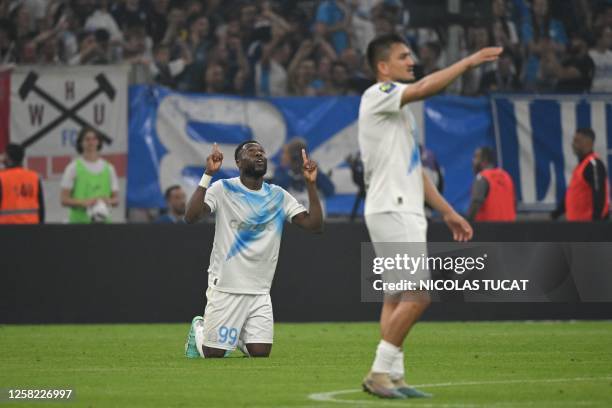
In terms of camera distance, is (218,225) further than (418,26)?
No

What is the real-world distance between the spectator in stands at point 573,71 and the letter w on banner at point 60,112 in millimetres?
6133

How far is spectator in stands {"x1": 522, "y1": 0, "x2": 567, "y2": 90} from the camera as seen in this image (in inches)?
793

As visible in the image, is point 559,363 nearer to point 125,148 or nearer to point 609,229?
point 609,229

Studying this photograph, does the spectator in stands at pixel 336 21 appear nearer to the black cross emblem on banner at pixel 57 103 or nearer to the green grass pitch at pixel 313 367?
the black cross emblem on banner at pixel 57 103

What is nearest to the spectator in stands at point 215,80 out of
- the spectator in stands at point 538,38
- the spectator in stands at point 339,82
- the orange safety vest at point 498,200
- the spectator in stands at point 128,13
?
the spectator in stands at point 339,82

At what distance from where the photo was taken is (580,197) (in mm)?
17547

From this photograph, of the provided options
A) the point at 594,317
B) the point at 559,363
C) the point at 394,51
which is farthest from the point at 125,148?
the point at 394,51

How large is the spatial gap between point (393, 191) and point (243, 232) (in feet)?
11.9

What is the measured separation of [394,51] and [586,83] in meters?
11.7

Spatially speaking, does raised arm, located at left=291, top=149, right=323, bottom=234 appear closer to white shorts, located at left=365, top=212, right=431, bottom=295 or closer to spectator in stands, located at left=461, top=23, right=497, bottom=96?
white shorts, located at left=365, top=212, right=431, bottom=295

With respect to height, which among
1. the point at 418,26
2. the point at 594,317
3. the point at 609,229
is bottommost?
the point at 594,317

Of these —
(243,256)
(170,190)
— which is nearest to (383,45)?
(243,256)

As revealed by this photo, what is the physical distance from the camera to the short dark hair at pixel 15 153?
17.3m

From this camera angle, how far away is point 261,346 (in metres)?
11.7
